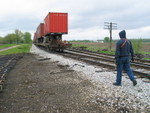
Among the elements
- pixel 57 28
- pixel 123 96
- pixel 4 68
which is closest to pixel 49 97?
pixel 123 96

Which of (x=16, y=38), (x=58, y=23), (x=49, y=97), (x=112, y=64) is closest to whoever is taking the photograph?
(x=49, y=97)

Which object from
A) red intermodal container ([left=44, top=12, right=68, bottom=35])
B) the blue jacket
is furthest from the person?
red intermodal container ([left=44, top=12, right=68, bottom=35])

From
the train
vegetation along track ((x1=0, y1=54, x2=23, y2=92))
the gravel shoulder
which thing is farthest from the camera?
the train

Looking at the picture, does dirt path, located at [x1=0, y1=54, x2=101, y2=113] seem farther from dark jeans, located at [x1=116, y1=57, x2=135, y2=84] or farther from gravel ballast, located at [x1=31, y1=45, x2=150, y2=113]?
dark jeans, located at [x1=116, y1=57, x2=135, y2=84]

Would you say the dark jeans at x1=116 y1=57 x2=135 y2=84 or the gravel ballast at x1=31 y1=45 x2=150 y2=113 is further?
the dark jeans at x1=116 y1=57 x2=135 y2=84

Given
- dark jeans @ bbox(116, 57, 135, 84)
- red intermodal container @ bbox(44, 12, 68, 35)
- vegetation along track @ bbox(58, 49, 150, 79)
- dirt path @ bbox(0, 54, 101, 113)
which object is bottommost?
dirt path @ bbox(0, 54, 101, 113)

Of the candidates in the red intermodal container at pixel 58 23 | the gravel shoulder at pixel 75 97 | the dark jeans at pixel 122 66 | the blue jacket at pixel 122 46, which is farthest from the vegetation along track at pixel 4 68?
the red intermodal container at pixel 58 23

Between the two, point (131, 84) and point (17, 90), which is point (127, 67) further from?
point (17, 90)

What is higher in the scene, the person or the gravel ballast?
the person

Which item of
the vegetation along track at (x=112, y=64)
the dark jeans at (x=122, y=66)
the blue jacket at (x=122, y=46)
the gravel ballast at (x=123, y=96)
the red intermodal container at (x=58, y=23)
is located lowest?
the gravel ballast at (x=123, y=96)

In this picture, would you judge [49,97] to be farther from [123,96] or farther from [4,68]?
[4,68]

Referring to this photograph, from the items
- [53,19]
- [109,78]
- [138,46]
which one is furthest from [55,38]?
[109,78]

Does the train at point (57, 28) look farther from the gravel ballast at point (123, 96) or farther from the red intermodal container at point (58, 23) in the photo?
the gravel ballast at point (123, 96)

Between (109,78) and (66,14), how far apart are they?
1561 cm
